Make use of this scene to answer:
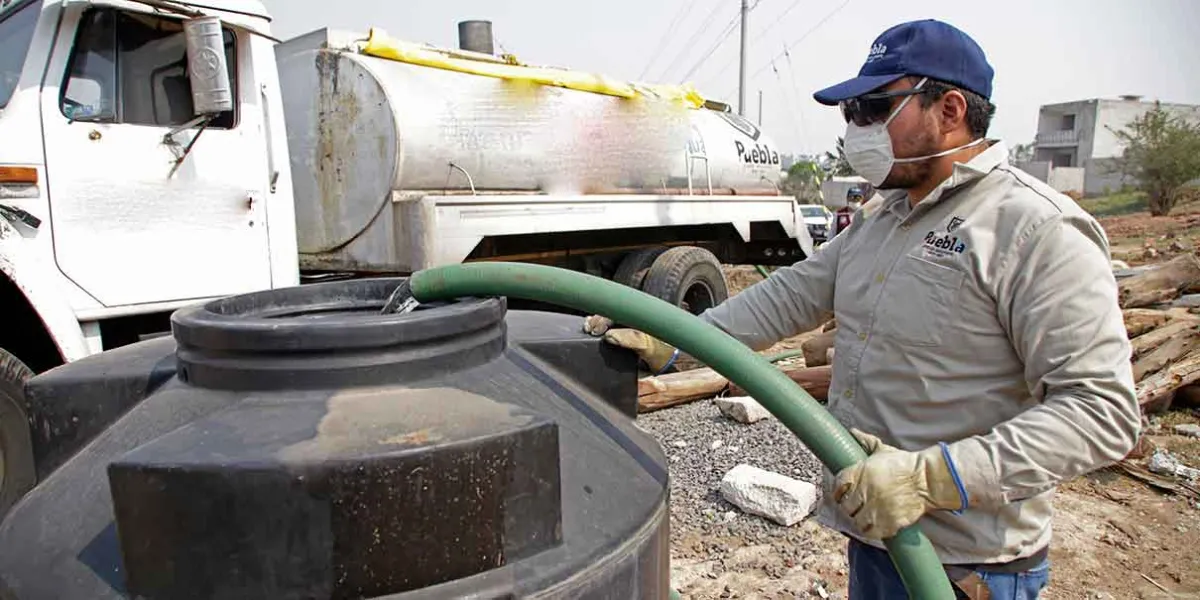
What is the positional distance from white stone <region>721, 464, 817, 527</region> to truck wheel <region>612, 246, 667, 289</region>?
2.60 meters

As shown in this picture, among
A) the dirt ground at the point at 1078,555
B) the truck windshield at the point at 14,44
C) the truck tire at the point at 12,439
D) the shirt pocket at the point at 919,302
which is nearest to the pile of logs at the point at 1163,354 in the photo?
the dirt ground at the point at 1078,555

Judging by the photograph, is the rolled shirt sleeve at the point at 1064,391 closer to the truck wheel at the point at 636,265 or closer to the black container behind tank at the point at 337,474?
the black container behind tank at the point at 337,474

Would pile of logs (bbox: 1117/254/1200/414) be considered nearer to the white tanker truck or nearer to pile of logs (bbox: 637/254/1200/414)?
pile of logs (bbox: 637/254/1200/414)

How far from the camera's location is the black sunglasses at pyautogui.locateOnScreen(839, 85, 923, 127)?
1650 mm

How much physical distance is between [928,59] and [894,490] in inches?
34.9

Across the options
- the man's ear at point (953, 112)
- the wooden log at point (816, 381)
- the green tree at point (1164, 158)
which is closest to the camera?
the man's ear at point (953, 112)

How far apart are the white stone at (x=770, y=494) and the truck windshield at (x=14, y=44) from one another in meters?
3.50

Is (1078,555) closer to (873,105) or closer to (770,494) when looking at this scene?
(770,494)

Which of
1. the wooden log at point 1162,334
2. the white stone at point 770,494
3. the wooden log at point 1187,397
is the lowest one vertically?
the wooden log at point 1187,397

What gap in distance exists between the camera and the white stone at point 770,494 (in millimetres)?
3426

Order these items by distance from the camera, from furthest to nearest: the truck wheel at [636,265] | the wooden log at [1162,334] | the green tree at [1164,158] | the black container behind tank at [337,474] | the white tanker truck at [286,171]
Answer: the green tree at [1164,158] < the truck wheel at [636,265] < the wooden log at [1162,334] < the white tanker truck at [286,171] < the black container behind tank at [337,474]

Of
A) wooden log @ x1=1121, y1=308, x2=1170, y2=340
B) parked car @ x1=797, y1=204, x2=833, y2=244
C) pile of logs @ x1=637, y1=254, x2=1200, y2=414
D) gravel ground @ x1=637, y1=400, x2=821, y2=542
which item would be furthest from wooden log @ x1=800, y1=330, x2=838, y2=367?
parked car @ x1=797, y1=204, x2=833, y2=244

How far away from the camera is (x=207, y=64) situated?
3.20m

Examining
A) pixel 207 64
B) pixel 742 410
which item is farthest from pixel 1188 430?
pixel 207 64
